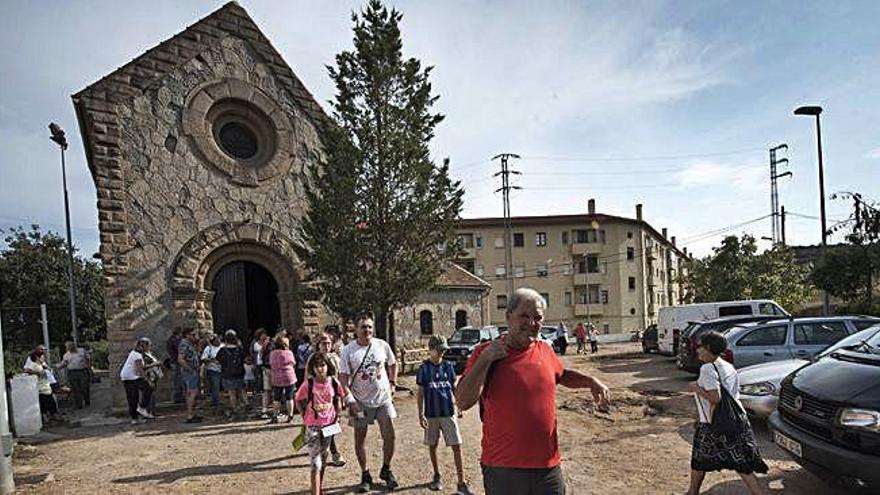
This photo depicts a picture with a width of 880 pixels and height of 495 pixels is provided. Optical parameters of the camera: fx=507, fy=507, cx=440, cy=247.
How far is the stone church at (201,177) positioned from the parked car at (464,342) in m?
4.74

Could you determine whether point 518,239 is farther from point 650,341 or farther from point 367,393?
point 367,393

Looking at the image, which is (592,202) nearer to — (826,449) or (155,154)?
(155,154)

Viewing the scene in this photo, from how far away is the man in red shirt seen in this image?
2836mm

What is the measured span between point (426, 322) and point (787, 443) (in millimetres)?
17896

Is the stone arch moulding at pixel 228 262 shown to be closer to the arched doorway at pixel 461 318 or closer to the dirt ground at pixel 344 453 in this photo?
the dirt ground at pixel 344 453

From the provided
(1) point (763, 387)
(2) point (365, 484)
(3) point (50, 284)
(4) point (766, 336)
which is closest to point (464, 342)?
(4) point (766, 336)

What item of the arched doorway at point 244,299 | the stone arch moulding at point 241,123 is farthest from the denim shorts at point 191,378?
the stone arch moulding at point 241,123

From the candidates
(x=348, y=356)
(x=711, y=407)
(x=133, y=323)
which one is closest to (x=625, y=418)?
(x=711, y=407)

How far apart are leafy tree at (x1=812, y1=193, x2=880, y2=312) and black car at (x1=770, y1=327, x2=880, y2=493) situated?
13.2 m

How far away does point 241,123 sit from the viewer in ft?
44.6

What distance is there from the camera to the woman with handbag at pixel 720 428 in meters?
4.37

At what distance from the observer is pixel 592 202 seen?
51.2 meters

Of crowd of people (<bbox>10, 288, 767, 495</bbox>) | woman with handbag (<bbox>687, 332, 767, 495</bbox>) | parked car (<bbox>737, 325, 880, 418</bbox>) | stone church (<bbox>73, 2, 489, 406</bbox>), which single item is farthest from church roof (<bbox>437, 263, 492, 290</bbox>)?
woman with handbag (<bbox>687, 332, 767, 495</bbox>)

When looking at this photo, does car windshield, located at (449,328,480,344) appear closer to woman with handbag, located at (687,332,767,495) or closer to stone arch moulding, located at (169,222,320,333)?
stone arch moulding, located at (169,222,320,333)
